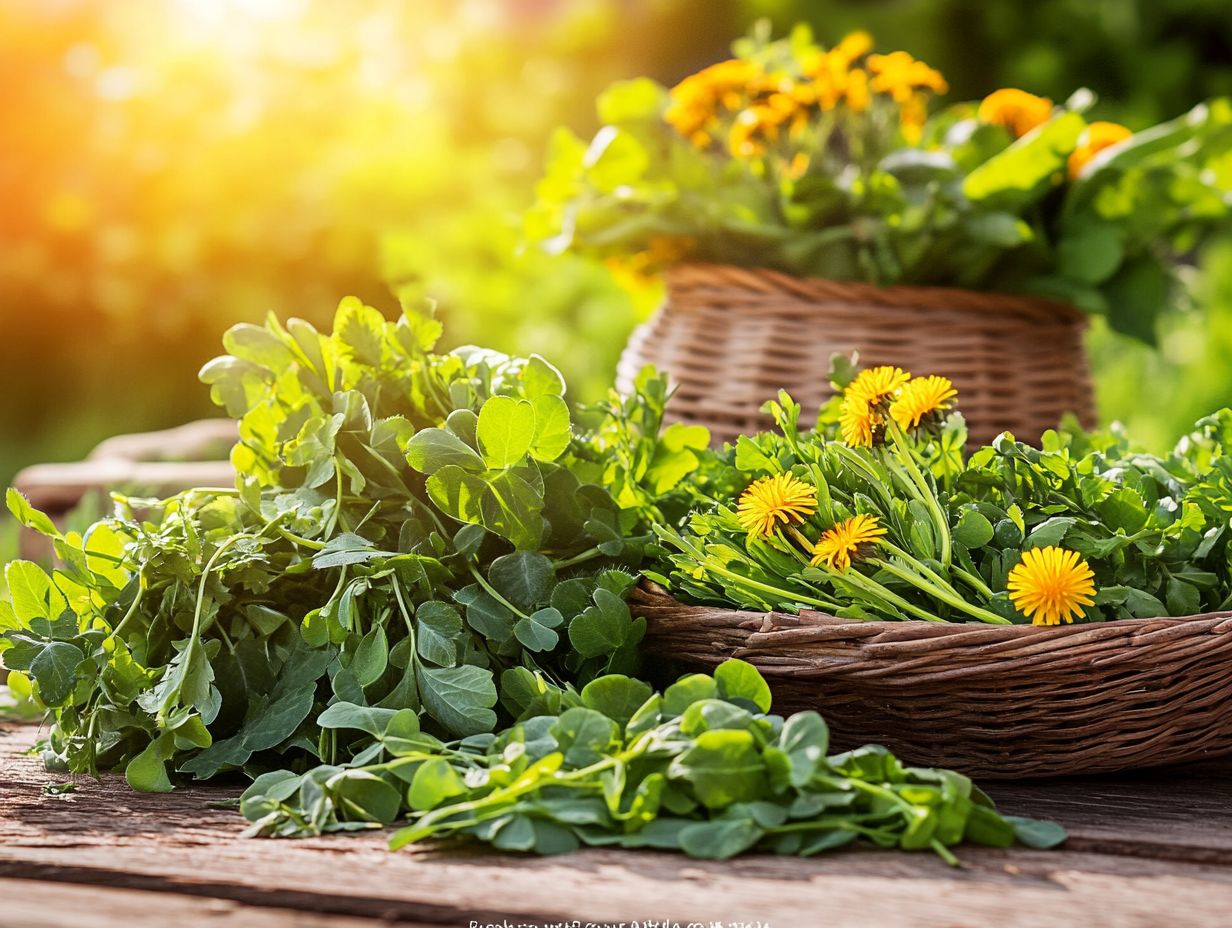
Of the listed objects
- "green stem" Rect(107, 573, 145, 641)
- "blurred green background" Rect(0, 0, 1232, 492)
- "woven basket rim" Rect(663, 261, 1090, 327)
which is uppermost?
"blurred green background" Rect(0, 0, 1232, 492)

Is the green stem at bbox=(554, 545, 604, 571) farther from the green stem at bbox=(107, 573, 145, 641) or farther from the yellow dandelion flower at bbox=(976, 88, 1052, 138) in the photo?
the yellow dandelion flower at bbox=(976, 88, 1052, 138)

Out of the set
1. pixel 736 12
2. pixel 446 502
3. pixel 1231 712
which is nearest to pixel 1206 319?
pixel 736 12

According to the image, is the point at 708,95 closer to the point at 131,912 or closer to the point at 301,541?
the point at 301,541

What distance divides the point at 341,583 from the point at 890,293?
67 centimetres

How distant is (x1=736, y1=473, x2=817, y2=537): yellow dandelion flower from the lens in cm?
80

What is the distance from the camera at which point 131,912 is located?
58cm

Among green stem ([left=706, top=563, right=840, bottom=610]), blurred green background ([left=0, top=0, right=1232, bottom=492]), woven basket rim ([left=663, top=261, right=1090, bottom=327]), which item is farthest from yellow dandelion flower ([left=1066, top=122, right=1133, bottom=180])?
blurred green background ([left=0, top=0, right=1232, bottom=492])

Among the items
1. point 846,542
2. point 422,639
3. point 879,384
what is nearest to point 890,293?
point 879,384

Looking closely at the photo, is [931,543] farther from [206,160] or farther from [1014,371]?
[206,160]

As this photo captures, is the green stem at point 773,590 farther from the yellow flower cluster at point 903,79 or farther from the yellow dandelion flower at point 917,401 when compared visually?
the yellow flower cluster at point 903,79

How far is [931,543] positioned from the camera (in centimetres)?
81

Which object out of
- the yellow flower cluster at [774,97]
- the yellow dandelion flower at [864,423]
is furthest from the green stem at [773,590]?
the yellow flower cluster at [774,97]

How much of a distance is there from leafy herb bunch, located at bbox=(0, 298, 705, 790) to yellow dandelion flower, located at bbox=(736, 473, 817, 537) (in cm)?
11

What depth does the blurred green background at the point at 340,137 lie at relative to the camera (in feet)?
9.33
